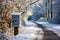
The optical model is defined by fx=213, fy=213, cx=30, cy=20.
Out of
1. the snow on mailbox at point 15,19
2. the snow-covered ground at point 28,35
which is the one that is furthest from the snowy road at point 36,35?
the snow on mailbox at point 15,19

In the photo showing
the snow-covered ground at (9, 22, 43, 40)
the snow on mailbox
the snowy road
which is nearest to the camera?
the snow-covered ground at (9, 22, 43, 40)

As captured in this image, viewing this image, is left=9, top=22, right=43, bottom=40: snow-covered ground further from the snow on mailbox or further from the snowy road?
the snow on mailbox

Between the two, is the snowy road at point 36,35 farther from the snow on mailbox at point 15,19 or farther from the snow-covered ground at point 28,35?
the snow on mailbox at point 15,19

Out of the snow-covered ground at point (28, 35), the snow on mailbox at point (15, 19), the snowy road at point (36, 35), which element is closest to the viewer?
the snow-covered ground at point (28, 35)

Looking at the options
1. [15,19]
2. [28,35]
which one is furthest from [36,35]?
[15,19]

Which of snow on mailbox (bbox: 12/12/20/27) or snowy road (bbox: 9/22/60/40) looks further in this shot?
snow on mailbox (bbox: 12/12/20/27)

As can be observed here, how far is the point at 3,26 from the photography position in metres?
11.9

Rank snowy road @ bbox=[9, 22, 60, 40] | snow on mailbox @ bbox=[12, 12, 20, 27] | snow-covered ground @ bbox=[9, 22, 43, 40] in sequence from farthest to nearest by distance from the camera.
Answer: snow on mailbox @ bbox=[12, 12, 20, 27], snowy road @ bbox=[9, 22, 60, 40], snow-covered ground @ bbox=[9, 22, 43, 40]

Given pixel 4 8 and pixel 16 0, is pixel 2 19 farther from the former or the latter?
pixel 16 0

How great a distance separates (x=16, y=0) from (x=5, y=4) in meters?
2.23

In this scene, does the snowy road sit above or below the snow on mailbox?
below

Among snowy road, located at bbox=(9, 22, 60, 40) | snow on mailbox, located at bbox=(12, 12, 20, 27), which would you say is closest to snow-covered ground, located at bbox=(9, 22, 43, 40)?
snowy road, located at bbox=(9, 22, 60, 40)

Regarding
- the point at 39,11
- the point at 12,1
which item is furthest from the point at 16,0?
the point at 39,11

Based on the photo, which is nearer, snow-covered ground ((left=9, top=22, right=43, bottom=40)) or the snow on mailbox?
snow-covered ground ((left=9, top=22, right=43, bottom=40))
